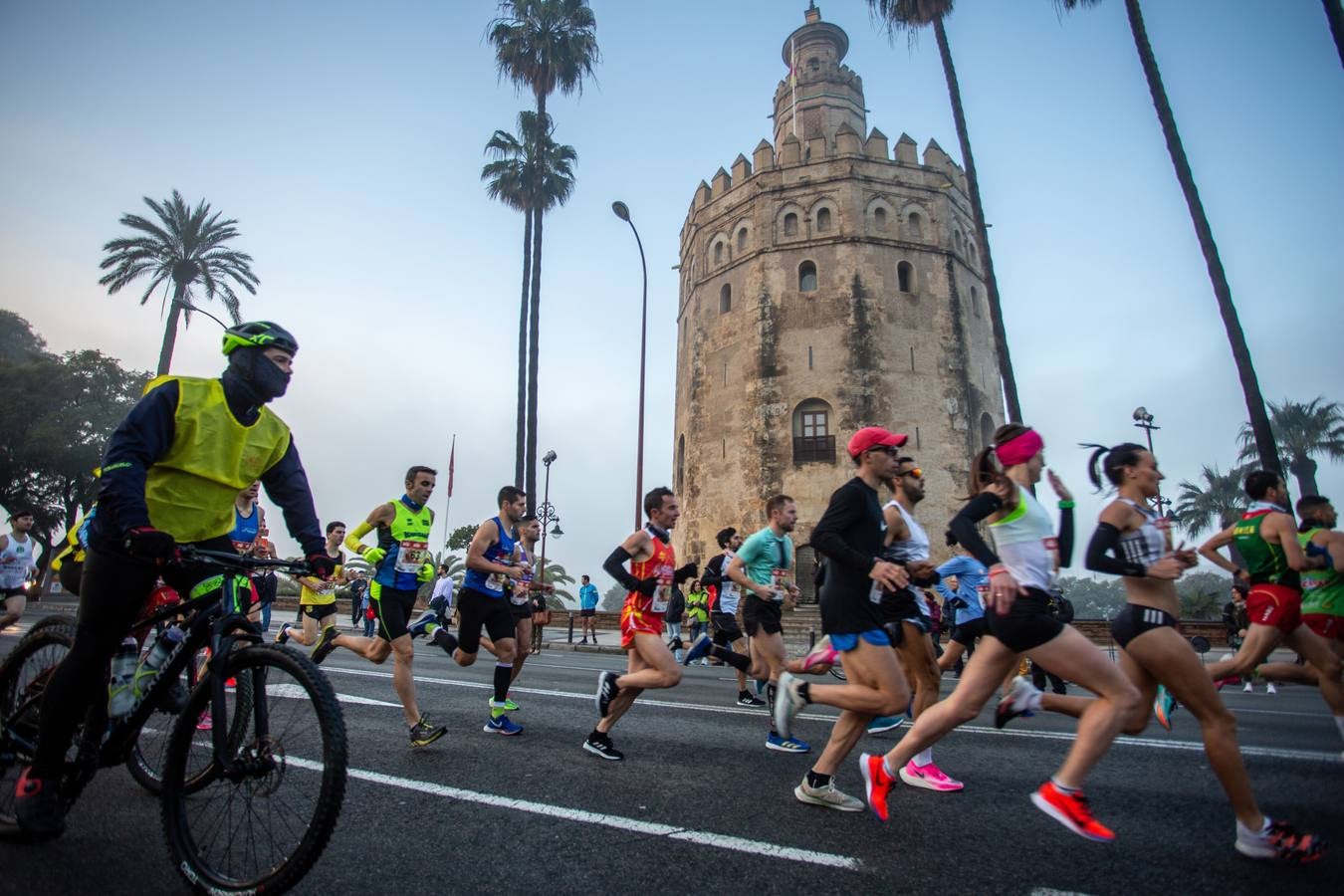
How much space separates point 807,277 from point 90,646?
1301 inches

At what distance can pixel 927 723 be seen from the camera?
383cm

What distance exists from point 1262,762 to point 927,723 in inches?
137

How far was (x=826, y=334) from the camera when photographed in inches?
1278

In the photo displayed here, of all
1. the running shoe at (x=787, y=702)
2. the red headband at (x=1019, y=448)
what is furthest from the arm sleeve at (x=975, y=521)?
the running shoe at (x=787, y=702)

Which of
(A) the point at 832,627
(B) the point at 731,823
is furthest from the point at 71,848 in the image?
(A) the point at 832,627

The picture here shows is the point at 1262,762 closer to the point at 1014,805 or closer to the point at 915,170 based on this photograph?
the point at 1014,805

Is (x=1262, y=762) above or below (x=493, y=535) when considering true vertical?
below

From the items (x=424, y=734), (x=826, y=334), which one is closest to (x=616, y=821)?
(x=424, y=734)

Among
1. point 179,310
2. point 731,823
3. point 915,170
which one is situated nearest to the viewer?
point 731,823

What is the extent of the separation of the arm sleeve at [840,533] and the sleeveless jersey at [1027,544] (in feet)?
2.25

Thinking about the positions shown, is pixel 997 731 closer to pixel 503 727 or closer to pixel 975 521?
pixel 975 521

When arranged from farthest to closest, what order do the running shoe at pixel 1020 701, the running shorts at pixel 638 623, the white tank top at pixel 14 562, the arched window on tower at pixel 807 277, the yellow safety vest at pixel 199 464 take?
1. the arched window on tower at pixel 807 277
2. the white tank top at pixel 14 562
3. the running shorts at pixel 638 623
4. the running shoe at pixel 1020 701
5. the yellow safety vest at pixel 199 464

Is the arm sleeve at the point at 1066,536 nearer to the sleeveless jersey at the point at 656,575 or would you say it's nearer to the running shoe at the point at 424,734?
the sleeveless jersey at the point at 656,575

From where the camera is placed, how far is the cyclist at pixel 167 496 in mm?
2852
